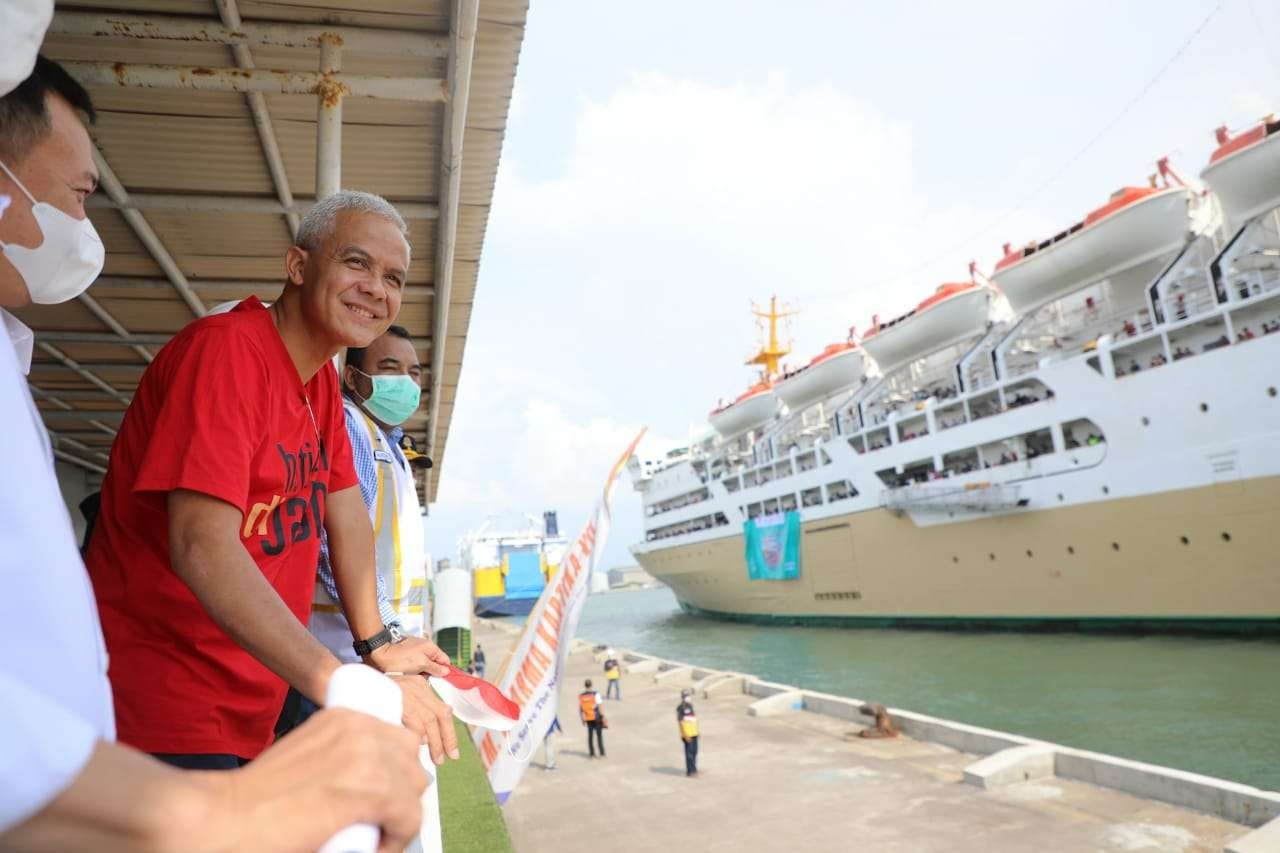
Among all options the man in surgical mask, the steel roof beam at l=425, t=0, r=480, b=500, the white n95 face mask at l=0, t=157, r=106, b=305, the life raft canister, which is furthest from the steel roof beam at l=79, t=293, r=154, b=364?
the life raft canister

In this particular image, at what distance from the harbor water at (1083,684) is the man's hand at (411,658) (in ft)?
33.8

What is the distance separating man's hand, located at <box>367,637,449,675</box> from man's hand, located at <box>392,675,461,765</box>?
0.84 feet

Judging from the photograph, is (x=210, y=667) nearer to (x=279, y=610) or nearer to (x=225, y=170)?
(x=279, y=610)

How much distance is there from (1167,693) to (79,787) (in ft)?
49.7

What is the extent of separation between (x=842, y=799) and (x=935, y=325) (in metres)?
19.5

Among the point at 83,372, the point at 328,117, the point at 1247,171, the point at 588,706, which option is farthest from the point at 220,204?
the point at 1247,171

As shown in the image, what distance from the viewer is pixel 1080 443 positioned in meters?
18.6

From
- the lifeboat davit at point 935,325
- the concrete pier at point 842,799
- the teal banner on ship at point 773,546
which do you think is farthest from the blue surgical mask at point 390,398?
the teal banner on ship at point 773,546

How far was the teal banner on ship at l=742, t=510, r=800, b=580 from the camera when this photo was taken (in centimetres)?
2673

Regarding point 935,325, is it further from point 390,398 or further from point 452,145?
point 390,398

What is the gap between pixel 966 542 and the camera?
2062 cm

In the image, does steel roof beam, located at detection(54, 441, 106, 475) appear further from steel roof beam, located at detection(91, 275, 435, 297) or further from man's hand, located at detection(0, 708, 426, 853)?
man's hand, located at detection(0, 708, 426, 853)

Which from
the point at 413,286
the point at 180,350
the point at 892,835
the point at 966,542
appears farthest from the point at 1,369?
the point at 966,542

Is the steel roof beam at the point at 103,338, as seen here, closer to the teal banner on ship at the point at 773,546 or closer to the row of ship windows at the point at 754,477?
the row of ship windows at the point at 754,477
